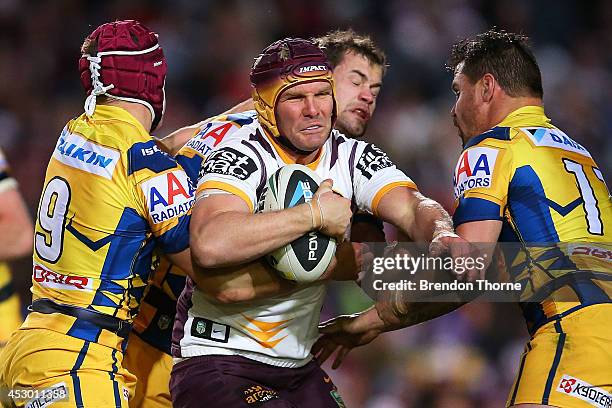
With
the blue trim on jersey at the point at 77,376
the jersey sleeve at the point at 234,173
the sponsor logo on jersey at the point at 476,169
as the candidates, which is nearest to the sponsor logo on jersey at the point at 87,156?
the jersey sleeve at the point at 234,173

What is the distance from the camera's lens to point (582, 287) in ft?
13.9

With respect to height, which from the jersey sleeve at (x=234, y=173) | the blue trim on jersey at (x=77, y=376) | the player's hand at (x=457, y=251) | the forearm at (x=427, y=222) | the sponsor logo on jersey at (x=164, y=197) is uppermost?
the forearm at (x=427, y=222)

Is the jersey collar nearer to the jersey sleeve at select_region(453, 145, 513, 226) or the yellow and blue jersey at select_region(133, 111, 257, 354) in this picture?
the yellow and blue jersey at select_region(133, 111, 257, 354)

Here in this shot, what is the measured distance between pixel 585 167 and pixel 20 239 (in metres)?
2.96

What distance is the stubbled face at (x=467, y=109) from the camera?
4.71 meters

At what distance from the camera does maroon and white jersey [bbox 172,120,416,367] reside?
4.14m

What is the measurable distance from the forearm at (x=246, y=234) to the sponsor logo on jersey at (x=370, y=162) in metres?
0.59

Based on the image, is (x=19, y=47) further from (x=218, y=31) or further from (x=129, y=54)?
(x=129, y=54)

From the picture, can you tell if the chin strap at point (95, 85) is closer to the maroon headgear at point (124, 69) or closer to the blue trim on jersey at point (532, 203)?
the maroon headgear at point (124, 69)

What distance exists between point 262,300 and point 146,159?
2.58 feet

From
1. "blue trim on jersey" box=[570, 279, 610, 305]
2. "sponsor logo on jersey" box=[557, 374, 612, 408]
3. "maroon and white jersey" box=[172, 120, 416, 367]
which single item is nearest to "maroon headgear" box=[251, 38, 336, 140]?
"maroon and white jersey" box=[172, 120, 416, 367]

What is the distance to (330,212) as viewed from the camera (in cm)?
391

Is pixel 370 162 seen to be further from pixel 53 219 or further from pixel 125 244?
pixel 53 219

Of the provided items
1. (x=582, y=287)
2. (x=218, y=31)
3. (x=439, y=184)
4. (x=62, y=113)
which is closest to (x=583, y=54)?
(x=439, y=184)
